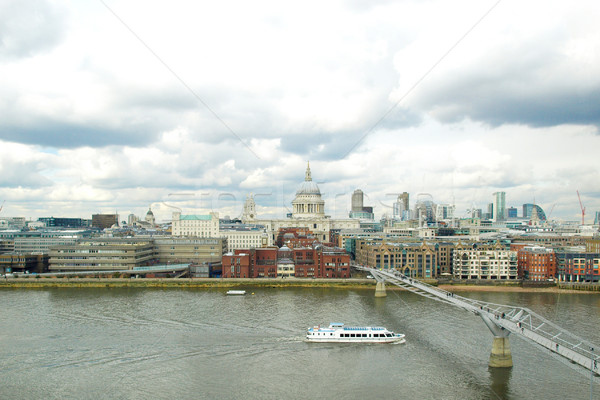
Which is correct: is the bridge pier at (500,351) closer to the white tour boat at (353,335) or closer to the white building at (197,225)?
the white tour boat at (353,335)

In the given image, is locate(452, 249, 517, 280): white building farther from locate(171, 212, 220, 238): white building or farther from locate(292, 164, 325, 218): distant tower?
locate(292, 164, 325, 218): distant tower

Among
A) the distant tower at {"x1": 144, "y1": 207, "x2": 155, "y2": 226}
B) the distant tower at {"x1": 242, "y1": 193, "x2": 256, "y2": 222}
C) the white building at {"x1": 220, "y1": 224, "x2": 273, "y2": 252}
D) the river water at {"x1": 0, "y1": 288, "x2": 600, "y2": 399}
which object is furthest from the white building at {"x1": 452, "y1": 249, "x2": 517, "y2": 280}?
the distant tower at {"x1": 144, "y1": 207, "x2": 155, "y2": 226}

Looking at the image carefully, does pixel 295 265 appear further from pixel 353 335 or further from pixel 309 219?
pixel 309 219

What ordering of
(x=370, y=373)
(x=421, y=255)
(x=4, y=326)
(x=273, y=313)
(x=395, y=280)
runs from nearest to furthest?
(x=370, y=373) → (x=4, y=326) → (x=273, y=313) → (x=395, y=280) → (x=421, y=255)

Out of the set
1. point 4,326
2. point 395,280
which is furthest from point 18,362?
point 395,280

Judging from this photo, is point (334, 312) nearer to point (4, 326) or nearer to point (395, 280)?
point (395, 280)

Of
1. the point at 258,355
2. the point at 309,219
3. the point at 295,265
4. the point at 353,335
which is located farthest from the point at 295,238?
the point at 258,355
